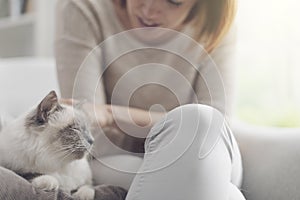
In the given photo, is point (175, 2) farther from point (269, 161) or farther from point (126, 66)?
point (269, 161)

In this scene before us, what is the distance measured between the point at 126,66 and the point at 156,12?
0.14 meters

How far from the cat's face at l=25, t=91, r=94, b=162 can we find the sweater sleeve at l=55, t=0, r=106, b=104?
21 cm

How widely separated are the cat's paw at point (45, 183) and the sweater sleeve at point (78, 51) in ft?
0.95

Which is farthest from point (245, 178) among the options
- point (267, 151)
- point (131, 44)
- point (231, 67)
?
point (131, 44)

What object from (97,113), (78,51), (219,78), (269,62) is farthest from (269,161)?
(269,62)

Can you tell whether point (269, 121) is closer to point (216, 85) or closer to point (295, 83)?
point (295, 83)

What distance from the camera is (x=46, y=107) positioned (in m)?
0.84

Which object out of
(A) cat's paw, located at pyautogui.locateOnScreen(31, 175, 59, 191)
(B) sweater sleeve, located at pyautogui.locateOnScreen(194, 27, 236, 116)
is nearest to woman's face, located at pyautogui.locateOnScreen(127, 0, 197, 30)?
(B) sweater sleeve, located at pyautogui.locateOnScreen(194, 27, 236, 116)

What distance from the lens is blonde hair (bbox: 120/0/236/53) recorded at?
1144mm

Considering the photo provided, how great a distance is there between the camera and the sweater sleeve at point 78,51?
1084 millimetres

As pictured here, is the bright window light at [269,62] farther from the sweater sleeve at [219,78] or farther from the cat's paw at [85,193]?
the cat's paw at [85,193]

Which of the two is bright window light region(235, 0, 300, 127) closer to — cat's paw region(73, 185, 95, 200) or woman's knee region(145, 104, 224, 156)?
woman's knee region(145, 104, 224, 156)

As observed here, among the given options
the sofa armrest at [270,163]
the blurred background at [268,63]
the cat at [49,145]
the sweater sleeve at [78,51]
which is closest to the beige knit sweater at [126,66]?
the sweater sleeve at [78,51]

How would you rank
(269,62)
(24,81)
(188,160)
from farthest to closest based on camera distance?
1. (269,62)
2. (24,81)
3. (188,160)
